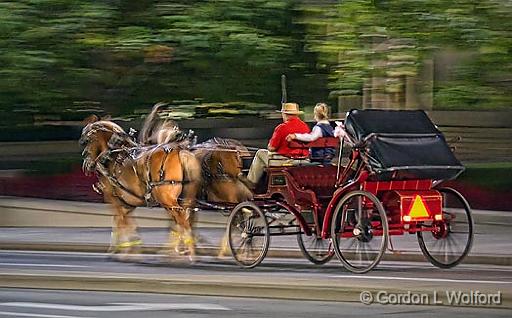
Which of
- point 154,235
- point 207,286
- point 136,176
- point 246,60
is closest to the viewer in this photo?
point 207,286

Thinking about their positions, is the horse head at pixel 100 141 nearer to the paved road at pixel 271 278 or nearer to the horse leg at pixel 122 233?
the horse leg at pixel 122 233

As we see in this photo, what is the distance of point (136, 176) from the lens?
18.2 m

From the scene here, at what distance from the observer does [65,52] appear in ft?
71.1

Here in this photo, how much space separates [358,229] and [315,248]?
5.52ft

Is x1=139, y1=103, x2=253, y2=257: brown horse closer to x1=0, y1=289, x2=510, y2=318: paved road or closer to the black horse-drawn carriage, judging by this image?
the black horse-drawn carriage

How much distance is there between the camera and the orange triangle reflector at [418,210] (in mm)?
15008

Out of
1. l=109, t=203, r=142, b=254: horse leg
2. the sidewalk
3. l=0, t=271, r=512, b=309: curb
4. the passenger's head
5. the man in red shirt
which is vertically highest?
the passenger's head

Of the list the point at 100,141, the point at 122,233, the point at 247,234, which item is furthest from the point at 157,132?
the point at 247,234

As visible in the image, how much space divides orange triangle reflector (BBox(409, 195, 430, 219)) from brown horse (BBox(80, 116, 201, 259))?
373 cm

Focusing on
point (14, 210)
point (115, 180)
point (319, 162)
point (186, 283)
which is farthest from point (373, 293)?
point (14, 210)

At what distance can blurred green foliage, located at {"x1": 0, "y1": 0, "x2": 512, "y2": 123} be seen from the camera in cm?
1756

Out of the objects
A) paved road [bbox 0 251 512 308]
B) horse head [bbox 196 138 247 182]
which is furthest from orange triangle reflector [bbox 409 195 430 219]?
horse head [bbox 196 138 247 182]

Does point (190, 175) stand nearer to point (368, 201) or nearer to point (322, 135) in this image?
point (322, 135)

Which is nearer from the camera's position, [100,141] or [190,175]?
[190,175]
